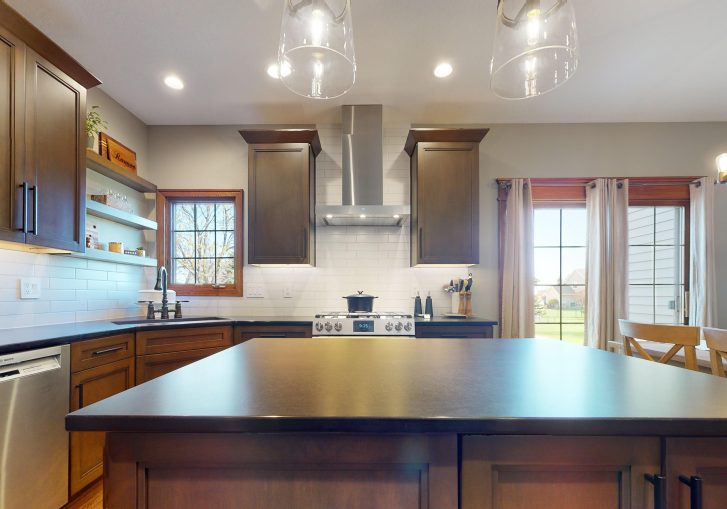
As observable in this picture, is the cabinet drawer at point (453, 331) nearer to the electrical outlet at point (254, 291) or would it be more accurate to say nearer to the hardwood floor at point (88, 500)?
the electrical outlet at point (254, 291)

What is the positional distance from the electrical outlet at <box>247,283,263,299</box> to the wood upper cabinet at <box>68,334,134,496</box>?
4.07 feet

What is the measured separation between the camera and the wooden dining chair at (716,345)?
166 centimetres

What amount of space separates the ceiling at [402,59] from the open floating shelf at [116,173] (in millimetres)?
688

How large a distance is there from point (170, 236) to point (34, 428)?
2.11 meters

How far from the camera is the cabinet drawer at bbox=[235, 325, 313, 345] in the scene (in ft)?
9.23

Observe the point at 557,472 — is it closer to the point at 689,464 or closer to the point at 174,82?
the point at 689,464

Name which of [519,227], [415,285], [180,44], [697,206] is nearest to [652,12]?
[519,227]

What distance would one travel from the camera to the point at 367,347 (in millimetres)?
1388

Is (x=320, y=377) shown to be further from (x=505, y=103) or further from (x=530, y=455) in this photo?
(x=505, y=103)

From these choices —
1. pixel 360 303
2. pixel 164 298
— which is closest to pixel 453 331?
pixel 360 303

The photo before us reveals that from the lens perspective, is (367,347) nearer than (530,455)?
No

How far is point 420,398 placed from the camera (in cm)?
73

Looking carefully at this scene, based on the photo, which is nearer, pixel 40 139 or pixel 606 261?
pixel 40 139

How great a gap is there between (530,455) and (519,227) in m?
2.96
